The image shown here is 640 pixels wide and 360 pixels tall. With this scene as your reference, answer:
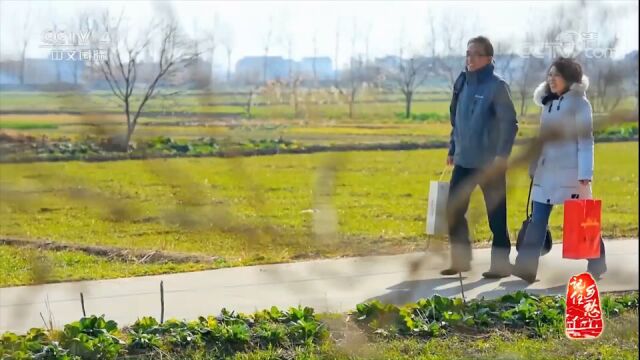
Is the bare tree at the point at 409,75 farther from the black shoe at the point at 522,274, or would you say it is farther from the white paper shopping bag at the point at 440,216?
the black shoe at the point at 522,274

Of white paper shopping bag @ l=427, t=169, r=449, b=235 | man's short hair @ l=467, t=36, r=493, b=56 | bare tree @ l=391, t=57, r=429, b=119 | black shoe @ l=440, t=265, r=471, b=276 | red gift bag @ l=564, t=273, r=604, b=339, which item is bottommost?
red gift bag @ l=564, t=273, r=604, b=339

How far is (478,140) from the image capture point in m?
1.39

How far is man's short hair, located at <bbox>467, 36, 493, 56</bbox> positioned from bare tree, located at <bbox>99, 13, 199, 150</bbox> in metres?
0.43

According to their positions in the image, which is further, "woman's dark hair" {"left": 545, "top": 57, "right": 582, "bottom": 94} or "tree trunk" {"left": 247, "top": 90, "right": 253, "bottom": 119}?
"woman's dark hair" {"left": 545, "top": 57, "right": 582, "bottom": 94}

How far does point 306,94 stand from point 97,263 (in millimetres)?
5148

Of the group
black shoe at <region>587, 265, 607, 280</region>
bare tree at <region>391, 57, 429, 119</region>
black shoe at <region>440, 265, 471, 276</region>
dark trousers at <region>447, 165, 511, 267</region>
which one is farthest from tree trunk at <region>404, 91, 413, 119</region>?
black shoe at <region>587, 265, 607, 280</region>

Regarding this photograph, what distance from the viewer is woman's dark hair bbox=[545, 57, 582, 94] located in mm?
1472

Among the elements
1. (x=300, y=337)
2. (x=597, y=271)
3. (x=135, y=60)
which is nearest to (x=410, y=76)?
(x=135, y=60)

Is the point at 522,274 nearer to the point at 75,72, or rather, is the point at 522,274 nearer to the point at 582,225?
the point at 582,225

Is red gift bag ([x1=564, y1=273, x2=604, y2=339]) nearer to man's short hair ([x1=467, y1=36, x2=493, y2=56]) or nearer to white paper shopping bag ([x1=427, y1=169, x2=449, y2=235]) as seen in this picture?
white paper shopping bag ([x1=427, y1=169, x2=449, y2=235])

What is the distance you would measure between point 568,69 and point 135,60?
27.7 inches

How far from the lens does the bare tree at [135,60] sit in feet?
4.00

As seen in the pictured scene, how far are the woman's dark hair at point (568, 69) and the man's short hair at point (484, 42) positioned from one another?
96 mm

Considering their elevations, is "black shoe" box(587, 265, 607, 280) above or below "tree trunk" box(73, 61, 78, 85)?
below
